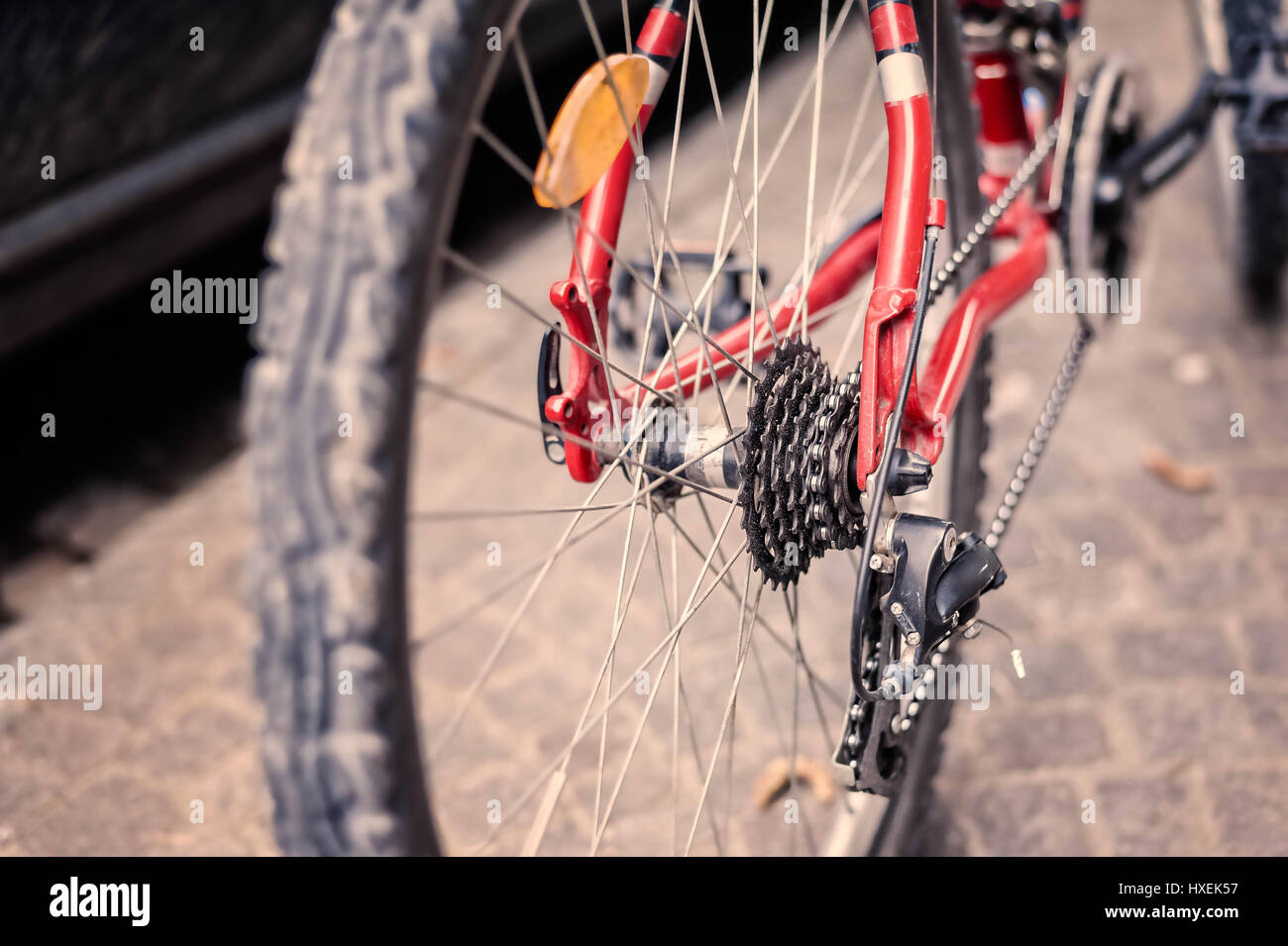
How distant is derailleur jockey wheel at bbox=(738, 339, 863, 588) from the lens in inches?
53.7

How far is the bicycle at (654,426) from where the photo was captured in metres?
0.96

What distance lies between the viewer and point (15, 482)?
3.06 m

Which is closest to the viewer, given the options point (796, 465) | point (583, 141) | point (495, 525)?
point (583, 141)

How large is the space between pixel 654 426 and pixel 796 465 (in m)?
0.20

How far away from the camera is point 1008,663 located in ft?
8.30

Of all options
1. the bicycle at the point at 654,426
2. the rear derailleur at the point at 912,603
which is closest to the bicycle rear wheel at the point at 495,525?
the bicycle at the point at 654,426

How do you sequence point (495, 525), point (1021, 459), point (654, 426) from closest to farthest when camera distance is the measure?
point (654, 426) → point (1021, 459) → point (495, 525)

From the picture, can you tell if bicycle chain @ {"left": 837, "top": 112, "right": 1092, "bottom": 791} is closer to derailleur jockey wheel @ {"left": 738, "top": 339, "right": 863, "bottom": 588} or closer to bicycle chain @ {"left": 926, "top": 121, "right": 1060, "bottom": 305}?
A: bicycle chain @ {"left": 926, "top": 121, "right": 1060, "bottom": 305}

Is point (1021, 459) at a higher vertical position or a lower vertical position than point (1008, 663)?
higher

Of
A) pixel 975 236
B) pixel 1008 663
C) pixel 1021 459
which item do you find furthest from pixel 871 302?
pixel 1008 663

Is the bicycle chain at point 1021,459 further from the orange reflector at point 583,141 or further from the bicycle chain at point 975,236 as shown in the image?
the orange reflector at point 583,141

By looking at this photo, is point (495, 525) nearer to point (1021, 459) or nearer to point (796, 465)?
point (1021, 459)
